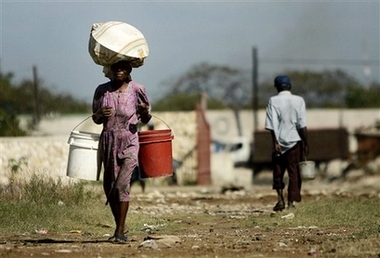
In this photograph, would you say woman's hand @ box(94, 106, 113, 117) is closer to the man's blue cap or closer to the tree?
the man's blue cap

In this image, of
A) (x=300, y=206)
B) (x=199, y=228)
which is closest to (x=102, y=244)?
(x=199, y=228)

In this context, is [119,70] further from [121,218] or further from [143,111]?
[121,218]

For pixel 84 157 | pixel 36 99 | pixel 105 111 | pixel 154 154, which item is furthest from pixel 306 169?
pixel 36 99

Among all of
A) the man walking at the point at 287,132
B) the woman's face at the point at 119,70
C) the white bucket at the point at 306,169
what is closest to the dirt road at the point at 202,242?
the man walking at the point at 287,132

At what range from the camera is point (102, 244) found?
1086cm

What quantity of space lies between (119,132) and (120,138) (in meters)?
0.06

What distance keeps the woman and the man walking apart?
511 cm

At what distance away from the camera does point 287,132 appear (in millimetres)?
15922

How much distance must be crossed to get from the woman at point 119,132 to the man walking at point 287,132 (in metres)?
5.11

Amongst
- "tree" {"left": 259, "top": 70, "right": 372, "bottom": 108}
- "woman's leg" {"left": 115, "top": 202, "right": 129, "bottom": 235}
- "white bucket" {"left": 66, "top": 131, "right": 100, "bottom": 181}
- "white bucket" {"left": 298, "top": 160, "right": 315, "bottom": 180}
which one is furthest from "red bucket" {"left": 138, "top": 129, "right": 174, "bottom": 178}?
"tree" {"left": 259, "top": 70, "right": 372, "bottom": 108}

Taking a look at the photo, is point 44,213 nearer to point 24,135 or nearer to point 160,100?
point 24,135

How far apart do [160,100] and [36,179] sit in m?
39.0

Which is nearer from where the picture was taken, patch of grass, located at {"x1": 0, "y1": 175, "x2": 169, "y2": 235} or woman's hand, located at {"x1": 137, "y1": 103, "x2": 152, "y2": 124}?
woman's hand, located at {"x1": 137, "y1": 103, "x2": 152, "y2": 124}

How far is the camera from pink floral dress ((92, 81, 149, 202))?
11.0 meters
